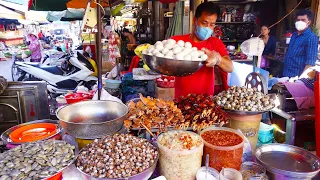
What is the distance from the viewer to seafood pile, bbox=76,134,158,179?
1105 millimetres

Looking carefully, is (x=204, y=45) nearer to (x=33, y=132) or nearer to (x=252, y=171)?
(x=252, y=171)

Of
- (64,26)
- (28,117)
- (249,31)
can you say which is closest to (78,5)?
(28,117)

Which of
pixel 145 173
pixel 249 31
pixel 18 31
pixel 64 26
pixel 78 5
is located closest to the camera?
pixel 145 173

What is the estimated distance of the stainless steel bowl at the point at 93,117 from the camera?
1.34 metres

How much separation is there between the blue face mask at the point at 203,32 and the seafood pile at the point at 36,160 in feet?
4.82

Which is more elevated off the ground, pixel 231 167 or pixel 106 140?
pixel 106 140


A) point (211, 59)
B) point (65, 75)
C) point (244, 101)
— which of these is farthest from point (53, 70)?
point (244, 101)

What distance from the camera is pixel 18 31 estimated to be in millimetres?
17922

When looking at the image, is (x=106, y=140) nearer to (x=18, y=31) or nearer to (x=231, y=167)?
(x=231, y=167)

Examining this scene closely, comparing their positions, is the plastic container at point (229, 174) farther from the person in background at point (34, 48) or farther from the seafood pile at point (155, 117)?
the person in background at point (34, 48)

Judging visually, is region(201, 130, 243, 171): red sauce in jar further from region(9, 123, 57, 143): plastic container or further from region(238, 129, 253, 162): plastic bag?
region(9, 123, 57, 143): plastic container

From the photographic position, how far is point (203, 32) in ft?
6.86

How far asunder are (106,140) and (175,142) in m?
0.39

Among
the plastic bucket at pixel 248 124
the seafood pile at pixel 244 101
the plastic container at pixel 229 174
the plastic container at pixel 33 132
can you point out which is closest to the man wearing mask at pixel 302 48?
the seafood pile at pixel 244 101
